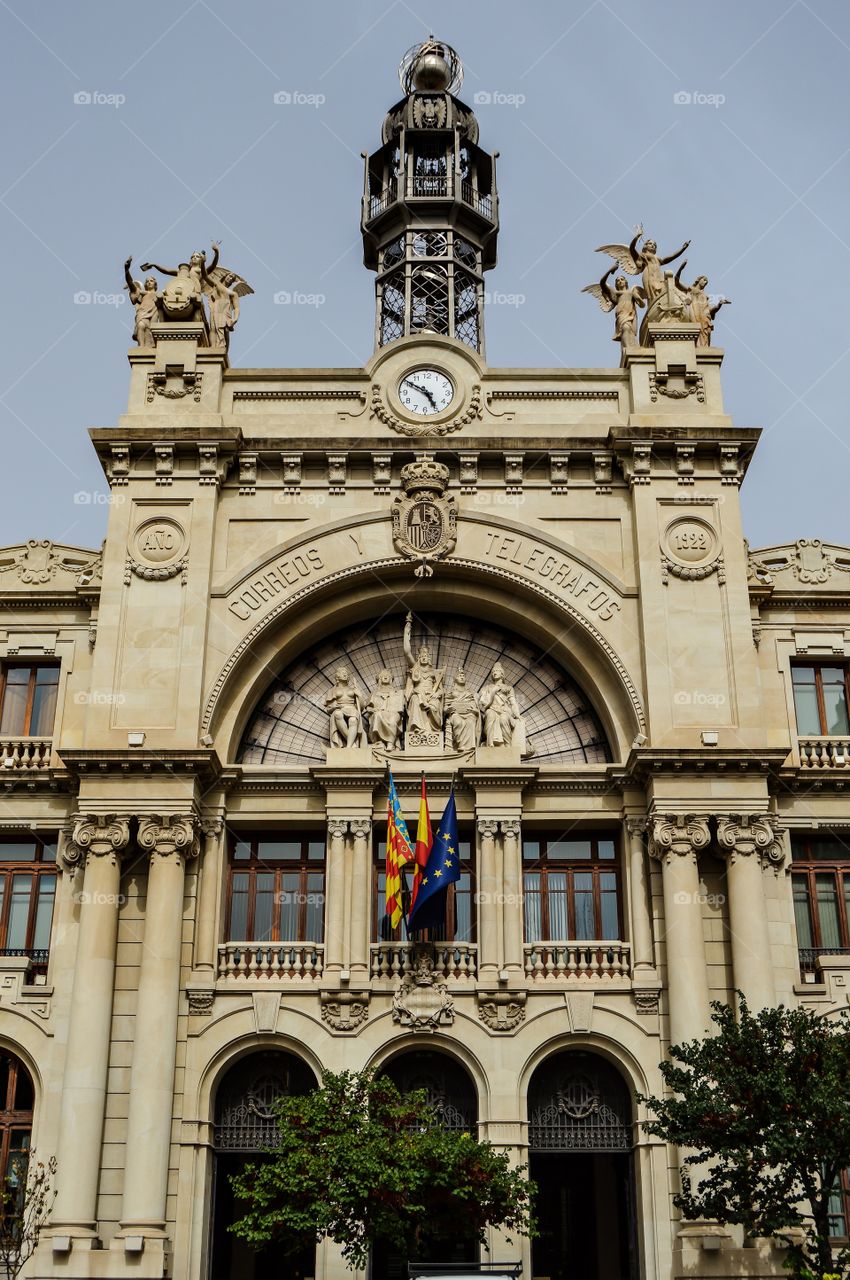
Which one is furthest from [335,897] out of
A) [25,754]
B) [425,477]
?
[425,477]

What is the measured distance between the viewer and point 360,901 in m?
34.2

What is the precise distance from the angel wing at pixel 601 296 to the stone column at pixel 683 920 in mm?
14953

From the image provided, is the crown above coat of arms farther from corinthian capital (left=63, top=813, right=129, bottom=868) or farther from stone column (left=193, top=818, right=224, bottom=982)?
corinthian capital (left=63, top=813, right=129, bottom=868)

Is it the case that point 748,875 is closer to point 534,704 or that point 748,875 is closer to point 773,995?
point 773,995

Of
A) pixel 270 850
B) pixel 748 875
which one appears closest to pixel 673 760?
pixel 748 875

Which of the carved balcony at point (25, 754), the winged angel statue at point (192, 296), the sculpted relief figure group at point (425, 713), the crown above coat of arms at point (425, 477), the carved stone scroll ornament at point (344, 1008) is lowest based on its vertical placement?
the carved stone scroll ornament at point (344, 1008)

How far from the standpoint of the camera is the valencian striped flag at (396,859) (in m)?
33.4

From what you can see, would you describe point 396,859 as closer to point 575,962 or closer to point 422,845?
point 422,845

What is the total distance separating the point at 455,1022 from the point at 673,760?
25.2 ft

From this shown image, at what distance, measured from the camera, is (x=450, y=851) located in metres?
33.5

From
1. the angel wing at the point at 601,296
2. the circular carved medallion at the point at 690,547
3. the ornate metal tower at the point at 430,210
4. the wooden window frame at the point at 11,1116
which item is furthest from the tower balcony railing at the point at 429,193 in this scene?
the wooden window frame at the point at 11,1116

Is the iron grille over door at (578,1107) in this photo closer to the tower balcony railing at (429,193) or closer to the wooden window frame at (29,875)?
the wooden window frame at (29,875)

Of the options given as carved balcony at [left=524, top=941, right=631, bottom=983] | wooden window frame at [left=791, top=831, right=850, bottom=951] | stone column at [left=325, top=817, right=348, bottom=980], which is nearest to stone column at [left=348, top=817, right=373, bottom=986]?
stone column at [left=325, top=817, right=348, bottom=980]

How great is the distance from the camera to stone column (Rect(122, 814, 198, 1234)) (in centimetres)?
3077
